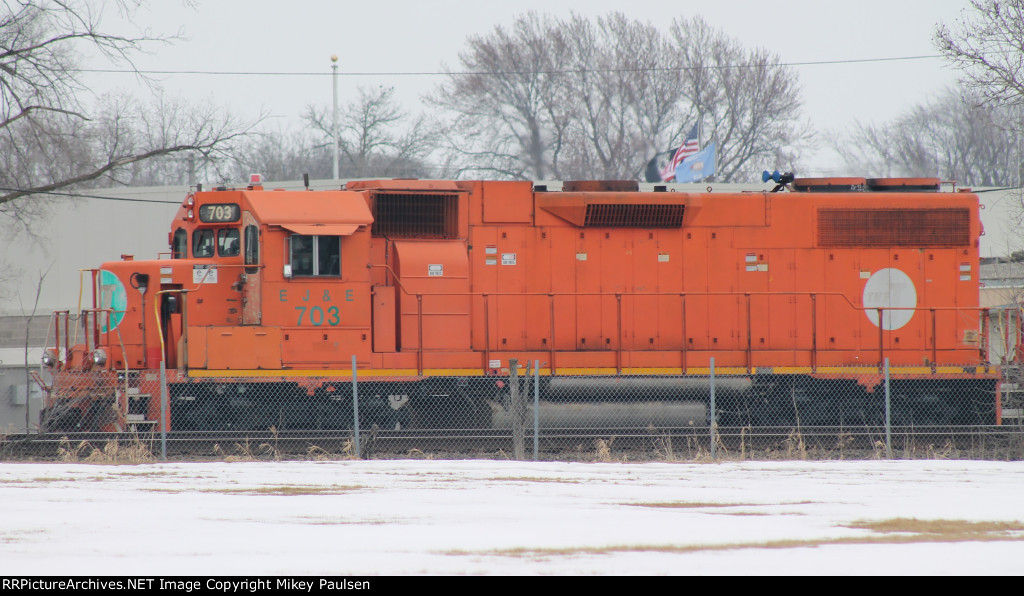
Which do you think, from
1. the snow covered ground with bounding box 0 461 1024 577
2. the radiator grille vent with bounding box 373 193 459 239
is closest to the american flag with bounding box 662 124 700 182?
the radiator grille vent with bounding box 373 193 459 239

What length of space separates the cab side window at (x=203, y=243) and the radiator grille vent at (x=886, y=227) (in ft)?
29.7

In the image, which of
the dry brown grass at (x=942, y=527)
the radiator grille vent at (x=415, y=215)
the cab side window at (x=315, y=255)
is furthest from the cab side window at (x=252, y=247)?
the dry brown grass at (x=942, y=527)

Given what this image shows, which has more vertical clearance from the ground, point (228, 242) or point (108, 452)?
point (228, 242)

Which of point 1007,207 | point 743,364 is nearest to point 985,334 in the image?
point 743,364

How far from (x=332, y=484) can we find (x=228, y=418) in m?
4.06

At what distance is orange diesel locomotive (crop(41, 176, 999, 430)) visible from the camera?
1360 cm

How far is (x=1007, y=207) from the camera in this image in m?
33.4

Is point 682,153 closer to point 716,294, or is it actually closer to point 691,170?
point 691,170

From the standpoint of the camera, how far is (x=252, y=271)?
13.6 meters

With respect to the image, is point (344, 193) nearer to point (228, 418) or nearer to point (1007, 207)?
point (228, 418)

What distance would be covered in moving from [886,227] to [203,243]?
10.2 m

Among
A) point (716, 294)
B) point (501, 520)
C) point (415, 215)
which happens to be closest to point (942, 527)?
point (501, 520)

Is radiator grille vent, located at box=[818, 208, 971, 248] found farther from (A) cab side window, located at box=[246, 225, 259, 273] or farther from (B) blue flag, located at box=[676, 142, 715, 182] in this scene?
(B) blue flag, located at box=[676, 142, 715, 182]

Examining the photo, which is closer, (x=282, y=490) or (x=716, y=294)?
(x=282, y=490)
